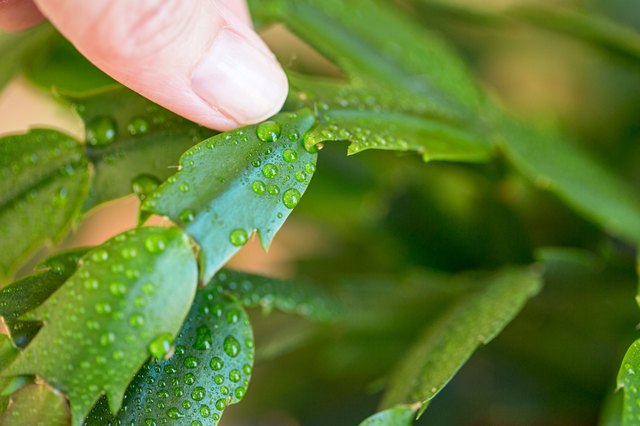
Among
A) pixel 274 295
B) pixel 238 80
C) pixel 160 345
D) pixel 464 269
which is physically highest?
pixel 238 80

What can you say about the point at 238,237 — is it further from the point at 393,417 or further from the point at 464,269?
the point at 464,269

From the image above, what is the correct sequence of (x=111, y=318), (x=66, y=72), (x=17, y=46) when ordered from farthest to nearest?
(x=66, y=72) → (x=17, y=46) → (x=111, y=318)

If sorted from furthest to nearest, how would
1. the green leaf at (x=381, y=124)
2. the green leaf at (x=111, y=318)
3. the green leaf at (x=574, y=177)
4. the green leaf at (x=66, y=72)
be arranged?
1. the green leaf at (x=66, y=72)
2. the green leaf at (x=574, y=177)
3. the green leaf at (x=381, y=124)
4. the green leaf at (x=111, y=318)

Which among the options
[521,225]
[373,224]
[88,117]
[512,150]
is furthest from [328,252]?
[88,117]

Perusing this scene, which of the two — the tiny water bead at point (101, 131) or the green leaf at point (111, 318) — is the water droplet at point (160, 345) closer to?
the green leaf at point (111, 318)

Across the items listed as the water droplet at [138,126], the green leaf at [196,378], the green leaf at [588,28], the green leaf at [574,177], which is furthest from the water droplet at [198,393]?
the green leaf at [588,28]

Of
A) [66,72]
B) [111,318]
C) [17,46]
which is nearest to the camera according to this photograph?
[111,318]

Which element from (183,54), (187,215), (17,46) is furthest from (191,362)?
(17,46)
